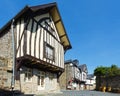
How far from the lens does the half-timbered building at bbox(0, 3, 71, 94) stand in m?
16.1

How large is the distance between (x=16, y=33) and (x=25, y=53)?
1.62 metres

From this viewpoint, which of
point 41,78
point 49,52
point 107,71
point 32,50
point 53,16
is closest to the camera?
point 32,50

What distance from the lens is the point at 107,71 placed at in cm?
3791

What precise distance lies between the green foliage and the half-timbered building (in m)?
15.3

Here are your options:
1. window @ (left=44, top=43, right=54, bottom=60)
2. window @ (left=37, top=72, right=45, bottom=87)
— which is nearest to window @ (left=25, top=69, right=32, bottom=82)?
window @ (left=37, top=72, right=45, bottom=87)

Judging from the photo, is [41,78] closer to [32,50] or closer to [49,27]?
[32,50]

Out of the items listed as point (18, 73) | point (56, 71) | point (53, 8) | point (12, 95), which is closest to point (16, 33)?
point (18, 73)

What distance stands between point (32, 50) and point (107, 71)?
23188mm

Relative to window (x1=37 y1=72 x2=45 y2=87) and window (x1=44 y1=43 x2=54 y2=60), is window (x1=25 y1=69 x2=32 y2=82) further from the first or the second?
window (x1=44 y1=43 x2=54 y2=60)

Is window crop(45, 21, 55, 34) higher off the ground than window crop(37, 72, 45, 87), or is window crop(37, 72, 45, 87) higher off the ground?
window crop(45, 21, 55, 34)

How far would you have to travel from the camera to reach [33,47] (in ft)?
57.1

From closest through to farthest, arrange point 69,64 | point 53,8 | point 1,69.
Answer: point 1,69
point 53,8
point 69,64

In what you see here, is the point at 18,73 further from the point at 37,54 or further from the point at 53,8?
the point at 53,8

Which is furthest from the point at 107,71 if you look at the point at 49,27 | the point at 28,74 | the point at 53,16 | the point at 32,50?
the point at 32,50
